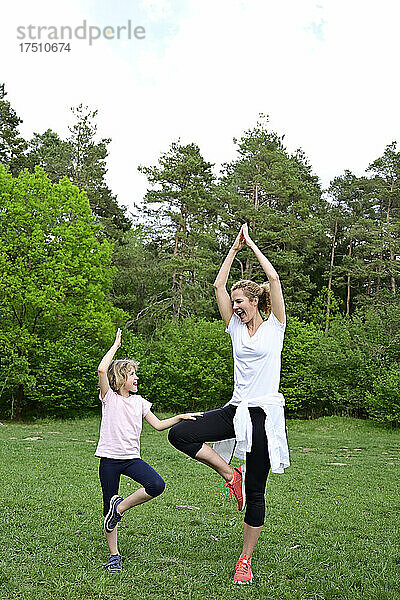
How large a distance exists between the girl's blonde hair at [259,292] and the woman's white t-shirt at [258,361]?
261 mm

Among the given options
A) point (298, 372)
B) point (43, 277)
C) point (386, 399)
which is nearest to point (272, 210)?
point (298, 372)

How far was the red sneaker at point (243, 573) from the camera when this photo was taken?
4699 millimetres

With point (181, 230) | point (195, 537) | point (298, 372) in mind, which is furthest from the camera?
point (181, 230)

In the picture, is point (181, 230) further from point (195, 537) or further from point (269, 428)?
point (269, 428)

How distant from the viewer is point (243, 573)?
15.5 feet

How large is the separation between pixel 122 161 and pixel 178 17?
27970 mm

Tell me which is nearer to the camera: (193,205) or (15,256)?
(15,256)

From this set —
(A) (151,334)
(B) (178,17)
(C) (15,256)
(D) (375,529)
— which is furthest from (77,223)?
(D) (375,529)

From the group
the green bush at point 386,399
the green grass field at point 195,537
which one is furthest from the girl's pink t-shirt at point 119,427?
the green bush at point 386,399

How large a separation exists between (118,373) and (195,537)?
210 cm

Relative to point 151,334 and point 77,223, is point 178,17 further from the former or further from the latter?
point 151,334

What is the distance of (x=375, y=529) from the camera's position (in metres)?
6.97

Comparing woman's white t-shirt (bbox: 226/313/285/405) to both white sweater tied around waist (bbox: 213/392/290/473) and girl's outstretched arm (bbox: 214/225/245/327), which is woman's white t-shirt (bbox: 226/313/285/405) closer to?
white sweater tied around waist (bbox: 213/392/290/473)

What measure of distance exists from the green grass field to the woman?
0.54 m
